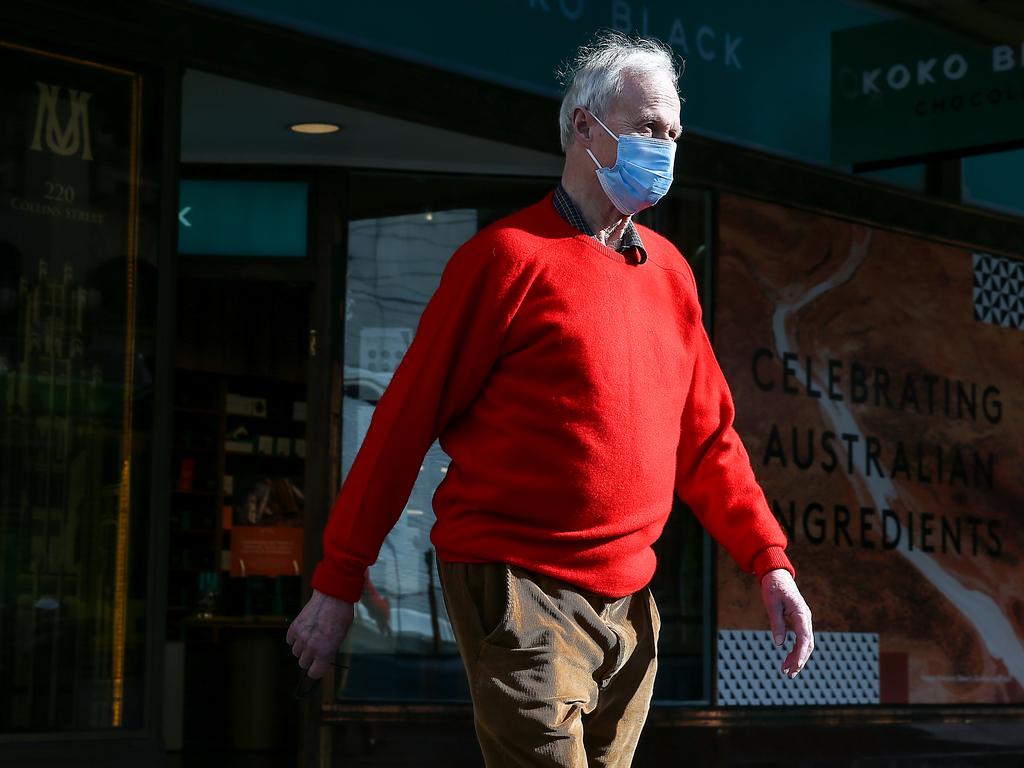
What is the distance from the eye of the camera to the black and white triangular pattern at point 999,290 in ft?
30.0

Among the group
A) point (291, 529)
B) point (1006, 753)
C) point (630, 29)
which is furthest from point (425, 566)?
point (1006, 753)

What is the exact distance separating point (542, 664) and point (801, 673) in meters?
5.75

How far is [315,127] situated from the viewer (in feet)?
23.5

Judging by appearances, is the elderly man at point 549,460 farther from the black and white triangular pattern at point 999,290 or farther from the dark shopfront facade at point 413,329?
the black and white triangular pattern at point 999,290

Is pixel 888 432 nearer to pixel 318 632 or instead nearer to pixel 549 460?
pixel 549 460

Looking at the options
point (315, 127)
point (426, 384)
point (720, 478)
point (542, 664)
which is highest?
point (315, 127)

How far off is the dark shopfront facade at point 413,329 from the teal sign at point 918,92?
17mm

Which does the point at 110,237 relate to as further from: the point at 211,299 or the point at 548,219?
the point at 211,299

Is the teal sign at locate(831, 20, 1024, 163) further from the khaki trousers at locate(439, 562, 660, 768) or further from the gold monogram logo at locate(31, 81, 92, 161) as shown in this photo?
the khaki trousers at locate(439, 562, 660, 768)

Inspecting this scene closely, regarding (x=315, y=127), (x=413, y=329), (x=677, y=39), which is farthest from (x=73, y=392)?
(x=677, y=39)

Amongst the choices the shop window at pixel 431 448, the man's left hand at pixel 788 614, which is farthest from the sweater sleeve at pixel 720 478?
the shop window at pixel 431 448


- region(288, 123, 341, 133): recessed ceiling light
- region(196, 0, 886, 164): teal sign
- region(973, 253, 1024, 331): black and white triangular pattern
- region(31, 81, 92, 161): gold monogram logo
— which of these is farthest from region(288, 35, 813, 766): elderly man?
region(973, 253, 1024, 331): black and white triangular pattern

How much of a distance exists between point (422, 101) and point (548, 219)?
395 cm

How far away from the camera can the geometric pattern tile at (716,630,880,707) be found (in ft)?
25.9
